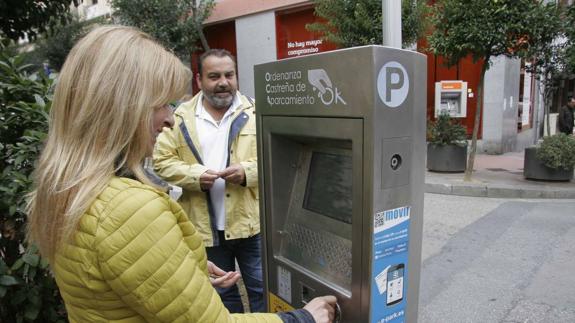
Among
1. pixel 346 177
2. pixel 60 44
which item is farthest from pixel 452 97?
pixel 60 44

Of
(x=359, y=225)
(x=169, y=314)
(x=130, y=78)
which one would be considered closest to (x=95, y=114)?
(x=130, y=78)

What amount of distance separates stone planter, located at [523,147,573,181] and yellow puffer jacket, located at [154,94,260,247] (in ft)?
21.1

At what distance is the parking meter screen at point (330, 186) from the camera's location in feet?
4.81

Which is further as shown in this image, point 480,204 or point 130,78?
point 480,204

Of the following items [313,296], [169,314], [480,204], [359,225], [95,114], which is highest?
[95,114]

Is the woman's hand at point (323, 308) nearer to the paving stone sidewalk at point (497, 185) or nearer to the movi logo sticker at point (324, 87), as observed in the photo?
the movi logo sticker at point (324, 87)

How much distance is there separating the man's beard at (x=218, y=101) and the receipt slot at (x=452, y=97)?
303 inches

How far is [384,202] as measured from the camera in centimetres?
126

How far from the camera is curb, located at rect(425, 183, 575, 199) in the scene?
649cm

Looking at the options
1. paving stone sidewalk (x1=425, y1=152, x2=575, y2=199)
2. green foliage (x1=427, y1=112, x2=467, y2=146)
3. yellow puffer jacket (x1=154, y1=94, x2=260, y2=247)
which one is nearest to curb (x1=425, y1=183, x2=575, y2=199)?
paving stone sidewalk (x1=425, y1=152, x2=575, y2=199)

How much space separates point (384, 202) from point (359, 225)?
101mm

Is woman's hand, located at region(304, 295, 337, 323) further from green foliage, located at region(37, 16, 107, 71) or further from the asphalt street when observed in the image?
green foliage, located at region(37, 16, 107, 71)

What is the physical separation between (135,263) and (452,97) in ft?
30.6

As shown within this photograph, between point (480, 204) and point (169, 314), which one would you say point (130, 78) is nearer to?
point (169, 314)
